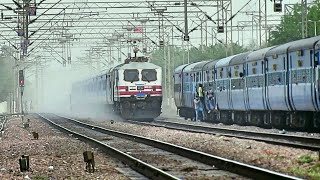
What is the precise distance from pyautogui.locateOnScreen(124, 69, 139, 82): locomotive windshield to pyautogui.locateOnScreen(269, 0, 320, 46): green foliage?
1910 centimetres

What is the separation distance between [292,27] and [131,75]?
856 inches

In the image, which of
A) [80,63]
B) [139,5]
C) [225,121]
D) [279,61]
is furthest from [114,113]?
[80,63]

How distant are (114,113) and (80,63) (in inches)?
3217

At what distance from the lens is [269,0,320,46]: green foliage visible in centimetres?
6544

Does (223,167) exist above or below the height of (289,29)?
below

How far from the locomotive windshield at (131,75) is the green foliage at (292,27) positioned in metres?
19.1

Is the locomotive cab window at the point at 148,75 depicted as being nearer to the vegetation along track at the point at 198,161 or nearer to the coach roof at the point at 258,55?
the coach roof at the point at 258,55

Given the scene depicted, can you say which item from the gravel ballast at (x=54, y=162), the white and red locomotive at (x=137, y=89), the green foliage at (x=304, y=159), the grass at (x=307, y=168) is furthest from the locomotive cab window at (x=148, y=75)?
the green foliage at (x=304, y=159)

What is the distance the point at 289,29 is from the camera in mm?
66750

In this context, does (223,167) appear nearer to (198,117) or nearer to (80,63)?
(198,117)

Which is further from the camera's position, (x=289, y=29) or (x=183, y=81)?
(x=289, y=29)

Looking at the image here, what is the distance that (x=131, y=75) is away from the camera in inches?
1945

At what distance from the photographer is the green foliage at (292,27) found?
6544cm

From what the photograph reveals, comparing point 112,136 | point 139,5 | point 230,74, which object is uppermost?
point 139,5
